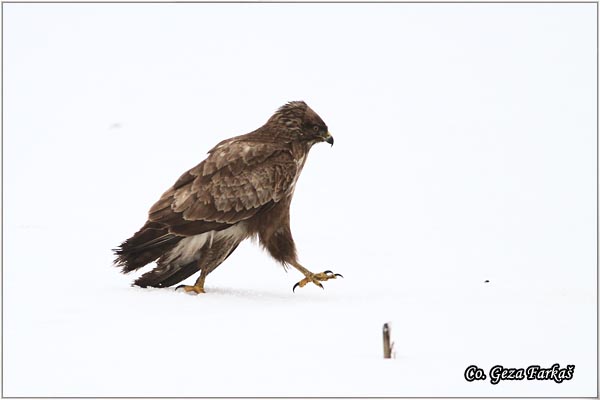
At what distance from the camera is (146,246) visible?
937cm

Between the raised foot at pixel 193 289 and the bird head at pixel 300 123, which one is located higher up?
the bird head at pixel 300 123

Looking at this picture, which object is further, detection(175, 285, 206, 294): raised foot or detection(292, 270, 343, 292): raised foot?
detection(292, 270, 343, 292): raised foot

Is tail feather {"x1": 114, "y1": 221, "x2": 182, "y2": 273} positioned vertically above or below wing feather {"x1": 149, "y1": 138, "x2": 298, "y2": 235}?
below

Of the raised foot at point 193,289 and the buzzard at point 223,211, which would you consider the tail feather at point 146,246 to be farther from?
the raised foot at point 193,289

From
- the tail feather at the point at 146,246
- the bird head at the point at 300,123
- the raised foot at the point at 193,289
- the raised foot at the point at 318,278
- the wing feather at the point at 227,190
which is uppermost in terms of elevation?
the bird head at the point at 300,123

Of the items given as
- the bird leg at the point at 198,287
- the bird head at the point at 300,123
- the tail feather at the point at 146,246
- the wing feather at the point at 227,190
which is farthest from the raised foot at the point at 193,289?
the bird head at the point at 300,123

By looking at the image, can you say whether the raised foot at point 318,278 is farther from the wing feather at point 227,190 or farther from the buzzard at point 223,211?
the wing feather at point 227,190

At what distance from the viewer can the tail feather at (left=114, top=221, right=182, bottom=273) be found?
9320mm

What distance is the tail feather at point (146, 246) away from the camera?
9320mm

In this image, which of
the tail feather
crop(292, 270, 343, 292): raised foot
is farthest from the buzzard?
crop(292, 270, 343, 292): raised foot

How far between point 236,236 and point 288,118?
1264 millimetres

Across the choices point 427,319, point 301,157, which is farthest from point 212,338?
point 301,157

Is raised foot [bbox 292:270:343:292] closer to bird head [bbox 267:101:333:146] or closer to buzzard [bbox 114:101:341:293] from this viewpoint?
buzzard [bbox 114:101:341:293]

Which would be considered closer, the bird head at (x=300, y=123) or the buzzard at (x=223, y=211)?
the buzzard at (x=223, y=211)
